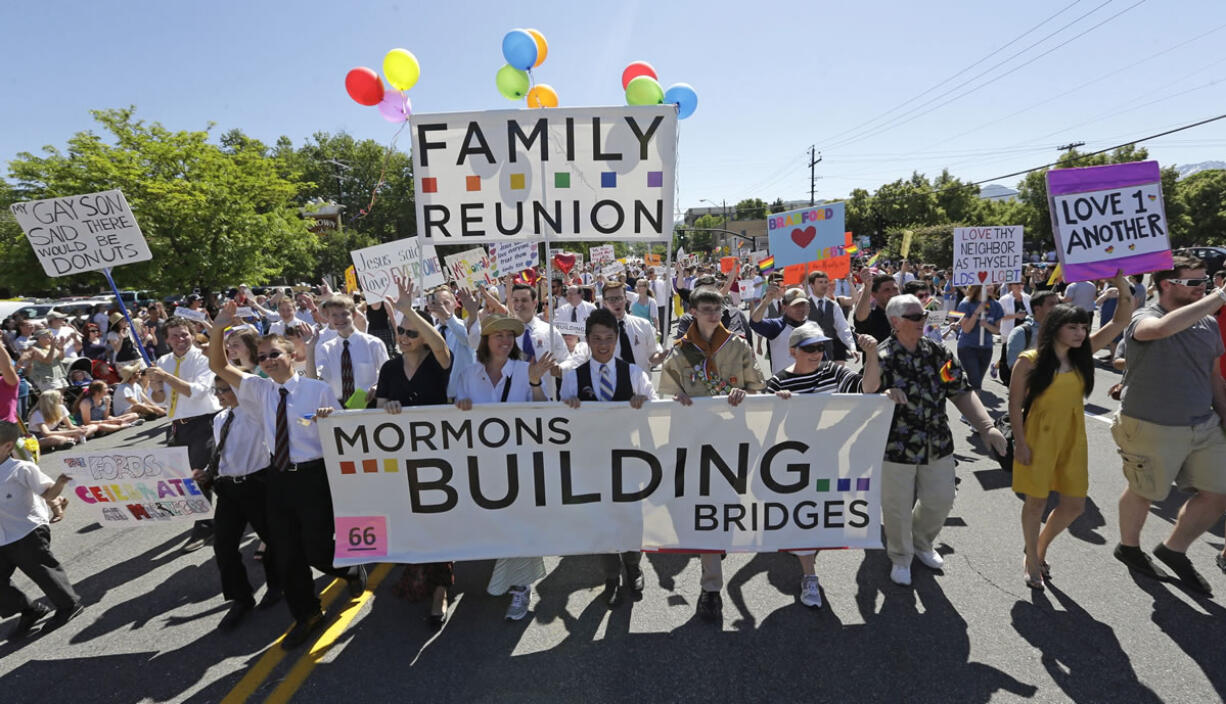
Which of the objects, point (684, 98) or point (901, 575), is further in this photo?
point (684, 98)

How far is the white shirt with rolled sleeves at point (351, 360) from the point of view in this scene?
514 centimetres

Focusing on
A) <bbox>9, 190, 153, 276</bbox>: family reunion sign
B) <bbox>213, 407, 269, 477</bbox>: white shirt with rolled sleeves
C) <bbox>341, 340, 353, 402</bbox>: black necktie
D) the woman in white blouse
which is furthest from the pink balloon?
<bbox>213, 407, 269, 477</bbox>: white shirt with rolled sleeves

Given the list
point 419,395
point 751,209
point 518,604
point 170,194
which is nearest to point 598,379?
point 419,395

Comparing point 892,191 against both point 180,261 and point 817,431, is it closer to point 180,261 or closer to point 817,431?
point 180,261

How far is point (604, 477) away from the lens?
3.64m

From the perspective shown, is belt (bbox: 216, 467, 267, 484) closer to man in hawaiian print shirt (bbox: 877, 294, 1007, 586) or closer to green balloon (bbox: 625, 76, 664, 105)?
man in hawaiian print shirt (bbox: 877, 294, 1007, 586)

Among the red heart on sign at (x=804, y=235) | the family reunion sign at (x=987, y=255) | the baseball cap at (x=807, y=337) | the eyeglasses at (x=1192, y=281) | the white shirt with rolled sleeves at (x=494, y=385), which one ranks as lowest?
the white shirt with rolled sleeves at (x=494, y=385)

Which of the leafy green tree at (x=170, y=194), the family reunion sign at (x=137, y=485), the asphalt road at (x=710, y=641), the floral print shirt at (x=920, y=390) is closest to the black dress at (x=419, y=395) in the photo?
the asphalt road at (x=710, y=641)

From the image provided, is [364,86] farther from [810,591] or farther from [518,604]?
[810,591]

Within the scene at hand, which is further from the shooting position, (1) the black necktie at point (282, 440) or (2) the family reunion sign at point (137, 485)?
(2) the family reunion sign at point (137, 485)

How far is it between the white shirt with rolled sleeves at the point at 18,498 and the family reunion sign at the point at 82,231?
270 cm

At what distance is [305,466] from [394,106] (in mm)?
4475

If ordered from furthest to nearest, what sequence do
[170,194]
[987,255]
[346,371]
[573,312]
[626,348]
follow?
[170,194] → [987,255] → [573,312] → [626,348] → [346,371]

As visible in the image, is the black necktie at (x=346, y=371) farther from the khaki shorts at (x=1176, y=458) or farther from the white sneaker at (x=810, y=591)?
the khaki shorts at (x=1176, y=458)
